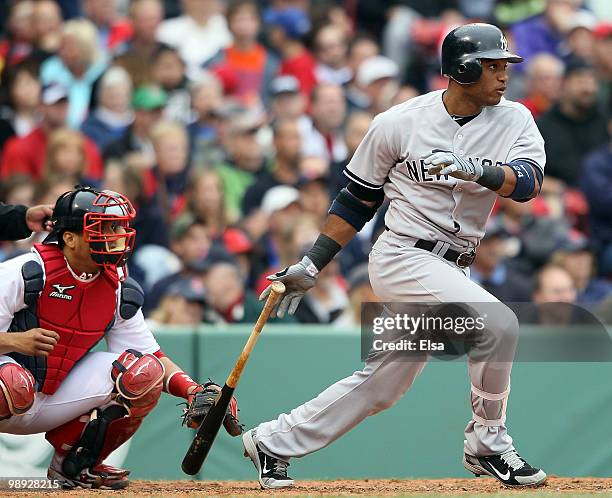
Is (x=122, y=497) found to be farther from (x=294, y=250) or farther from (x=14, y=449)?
(x=294, y=250)

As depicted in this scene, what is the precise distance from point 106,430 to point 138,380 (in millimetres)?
352

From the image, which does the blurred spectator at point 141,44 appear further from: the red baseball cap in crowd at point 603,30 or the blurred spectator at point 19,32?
the red baseball cap in crowd at point 603,30

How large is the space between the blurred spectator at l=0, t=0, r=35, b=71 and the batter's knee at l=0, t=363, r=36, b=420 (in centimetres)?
603

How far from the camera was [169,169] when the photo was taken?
10.0 m

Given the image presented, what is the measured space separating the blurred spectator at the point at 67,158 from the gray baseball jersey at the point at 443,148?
4368 mm

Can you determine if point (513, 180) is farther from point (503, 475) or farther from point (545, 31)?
point (545, 31)

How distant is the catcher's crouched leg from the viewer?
557 cm

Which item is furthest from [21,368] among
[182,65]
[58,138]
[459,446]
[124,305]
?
[182,65]

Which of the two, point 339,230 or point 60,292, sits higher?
point 339,230

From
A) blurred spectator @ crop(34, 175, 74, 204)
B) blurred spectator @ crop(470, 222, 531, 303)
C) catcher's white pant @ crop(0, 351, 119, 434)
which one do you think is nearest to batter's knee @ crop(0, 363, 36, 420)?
catcher's white pant @ crop(0, 351, 119, 434)

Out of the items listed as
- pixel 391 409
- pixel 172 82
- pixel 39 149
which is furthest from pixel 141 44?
pixel 391 409

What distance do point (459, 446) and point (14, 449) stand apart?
261 cm

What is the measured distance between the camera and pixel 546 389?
750 centimetres

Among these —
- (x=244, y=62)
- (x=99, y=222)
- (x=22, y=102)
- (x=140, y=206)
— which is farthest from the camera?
(x=244, y=62)
